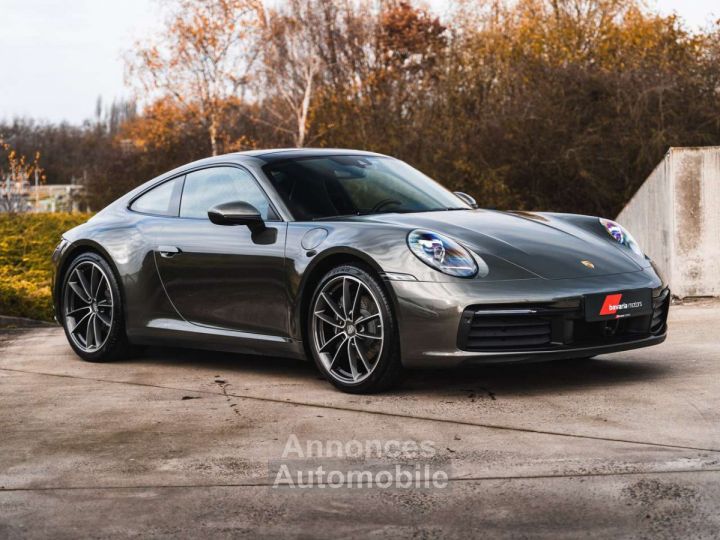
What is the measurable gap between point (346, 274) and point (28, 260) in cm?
917

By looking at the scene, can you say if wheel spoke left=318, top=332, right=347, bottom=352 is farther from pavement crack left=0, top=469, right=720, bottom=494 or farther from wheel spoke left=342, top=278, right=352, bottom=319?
pavement crack left=0, top=469, right=720, bottom=494

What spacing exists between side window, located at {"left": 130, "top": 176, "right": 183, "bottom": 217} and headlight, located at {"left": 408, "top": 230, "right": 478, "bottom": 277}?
2.17 meters

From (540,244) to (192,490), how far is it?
2778 mm

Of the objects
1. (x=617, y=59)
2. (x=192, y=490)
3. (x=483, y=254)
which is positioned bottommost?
(x=192, y=490)

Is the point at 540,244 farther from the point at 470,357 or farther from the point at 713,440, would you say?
the point at 713,440

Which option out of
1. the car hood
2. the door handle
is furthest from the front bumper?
the door handle

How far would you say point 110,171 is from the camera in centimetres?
2855

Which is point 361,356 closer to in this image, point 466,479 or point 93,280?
point 466,479

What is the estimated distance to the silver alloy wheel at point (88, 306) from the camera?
25.3ft

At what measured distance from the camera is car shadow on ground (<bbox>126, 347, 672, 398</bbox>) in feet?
19.8

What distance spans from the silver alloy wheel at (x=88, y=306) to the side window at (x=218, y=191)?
877mm

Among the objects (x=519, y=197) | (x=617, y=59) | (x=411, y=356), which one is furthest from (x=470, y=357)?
(x=617, y=59)

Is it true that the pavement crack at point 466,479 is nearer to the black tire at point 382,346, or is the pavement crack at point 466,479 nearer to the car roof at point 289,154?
the black tire at point 382,346

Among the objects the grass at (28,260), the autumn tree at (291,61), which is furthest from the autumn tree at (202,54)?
the grass at (28,260)
